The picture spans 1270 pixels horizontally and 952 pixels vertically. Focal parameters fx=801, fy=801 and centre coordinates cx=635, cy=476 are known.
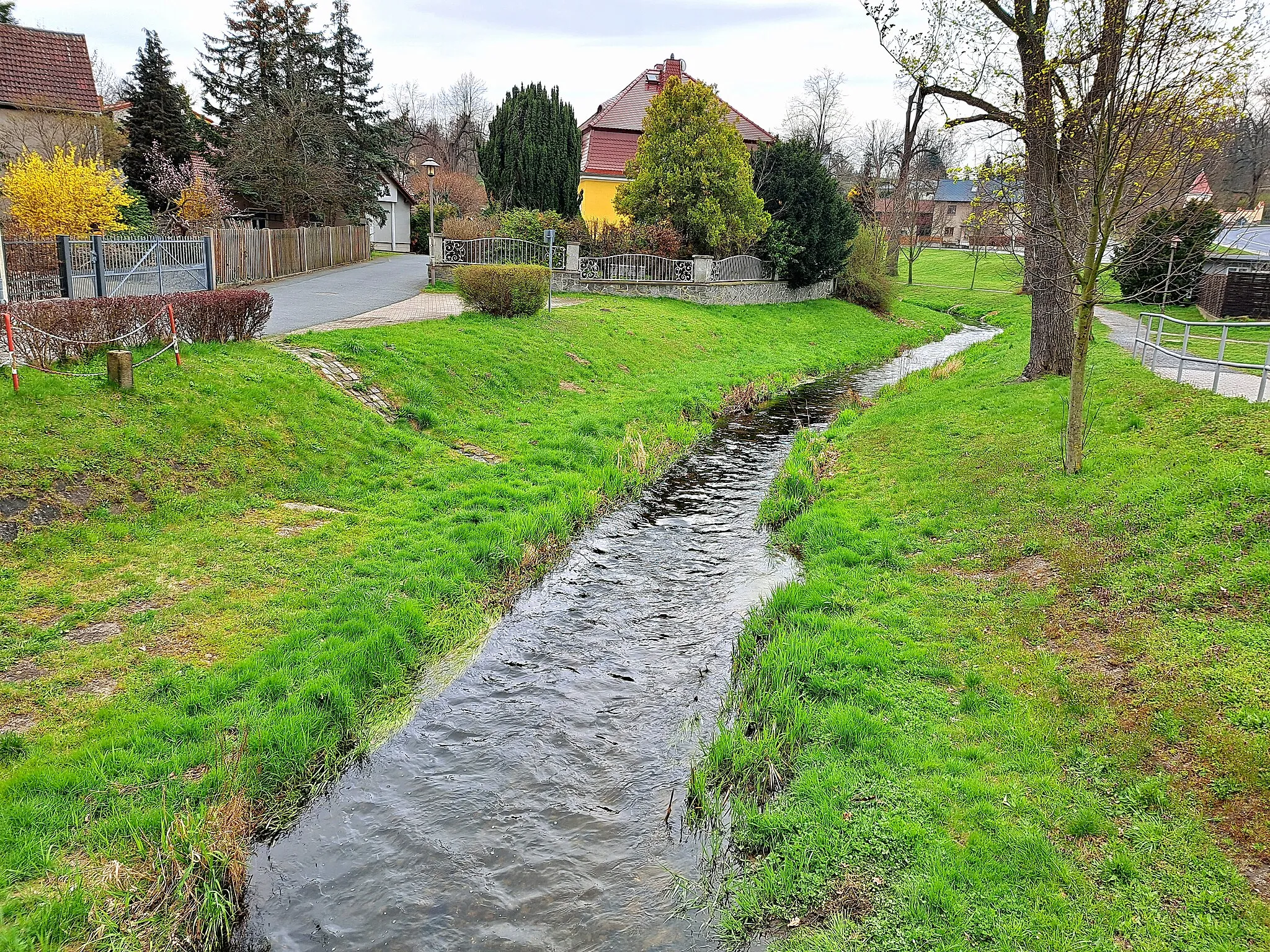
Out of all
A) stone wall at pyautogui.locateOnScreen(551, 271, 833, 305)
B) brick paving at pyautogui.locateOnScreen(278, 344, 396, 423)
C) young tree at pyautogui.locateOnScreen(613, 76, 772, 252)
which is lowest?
brick paving at pyautogui.locateOnScreen(278, 344, 396, 423)

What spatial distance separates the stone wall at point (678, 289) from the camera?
28.0m

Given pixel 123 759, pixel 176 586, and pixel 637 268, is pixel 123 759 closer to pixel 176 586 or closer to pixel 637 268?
pixel 176 586

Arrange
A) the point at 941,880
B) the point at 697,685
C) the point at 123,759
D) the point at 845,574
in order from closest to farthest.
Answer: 1. the point at 941,880
2. the point at 123,759
3. the point at 697,685
4. the point at 845,574

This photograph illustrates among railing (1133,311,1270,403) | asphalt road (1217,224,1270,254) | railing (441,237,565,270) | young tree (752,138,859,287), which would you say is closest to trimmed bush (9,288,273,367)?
railing (441,237,565,270)

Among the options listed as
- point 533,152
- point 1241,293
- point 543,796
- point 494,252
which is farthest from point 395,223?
point 543,796

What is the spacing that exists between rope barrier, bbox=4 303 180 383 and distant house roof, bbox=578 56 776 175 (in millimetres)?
31683

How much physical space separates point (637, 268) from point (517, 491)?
18.8 metres

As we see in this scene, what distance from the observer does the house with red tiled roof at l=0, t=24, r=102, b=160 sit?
2752cm

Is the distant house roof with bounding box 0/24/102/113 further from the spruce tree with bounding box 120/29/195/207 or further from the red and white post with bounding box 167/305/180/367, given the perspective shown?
the red and white post with bounding box 167/305/180/367

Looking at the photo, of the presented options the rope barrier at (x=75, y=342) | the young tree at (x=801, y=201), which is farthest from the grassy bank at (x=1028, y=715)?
the young tree at (x=801, y=201)

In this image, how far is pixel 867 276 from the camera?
35656mm

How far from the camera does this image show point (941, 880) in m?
4.82

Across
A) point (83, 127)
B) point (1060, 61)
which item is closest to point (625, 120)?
point (83, 127)

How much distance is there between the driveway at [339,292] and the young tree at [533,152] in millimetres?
5100
